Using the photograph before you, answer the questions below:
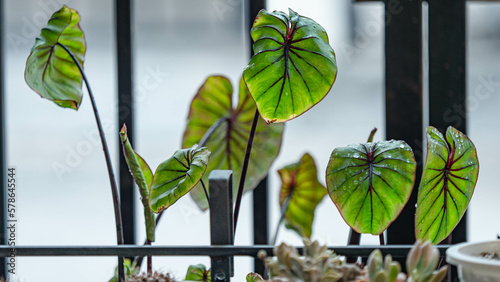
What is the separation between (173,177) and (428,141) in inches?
16.9

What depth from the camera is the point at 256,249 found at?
836 mm

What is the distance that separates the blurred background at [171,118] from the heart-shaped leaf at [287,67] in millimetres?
617

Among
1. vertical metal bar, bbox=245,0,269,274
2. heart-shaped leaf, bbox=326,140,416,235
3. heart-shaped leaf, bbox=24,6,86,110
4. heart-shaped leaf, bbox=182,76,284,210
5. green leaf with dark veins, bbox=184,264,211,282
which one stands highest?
heart-shaped leaf, bbox=24,6,86,110

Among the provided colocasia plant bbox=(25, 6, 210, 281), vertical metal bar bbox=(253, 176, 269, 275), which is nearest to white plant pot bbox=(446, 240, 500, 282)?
colocasia plant bbox=(25, 6, 210, 281)

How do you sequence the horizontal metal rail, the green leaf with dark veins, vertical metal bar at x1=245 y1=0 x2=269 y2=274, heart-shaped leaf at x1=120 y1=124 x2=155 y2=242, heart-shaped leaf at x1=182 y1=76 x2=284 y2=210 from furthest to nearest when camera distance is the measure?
vertical metal bar at x1=245 y1=0 x2=269 y2=274 → heart-shaped leaf at x1=182 y1=76 x2=284 y2=210 → the green leaf with dark veins → heart-shaped leaf at x1=120 y1=124 x2=155 y2=242 → the horizontal metal rail

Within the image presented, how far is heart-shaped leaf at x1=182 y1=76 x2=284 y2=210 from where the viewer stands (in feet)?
4.88

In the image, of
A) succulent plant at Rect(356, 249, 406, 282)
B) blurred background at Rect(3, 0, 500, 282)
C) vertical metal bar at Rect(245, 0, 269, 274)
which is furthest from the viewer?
blurred background at Rect(3, 0, 500, 282)

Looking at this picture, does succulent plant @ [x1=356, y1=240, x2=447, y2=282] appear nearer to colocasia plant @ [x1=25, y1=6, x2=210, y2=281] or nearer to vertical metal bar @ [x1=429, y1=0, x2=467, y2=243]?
colocasia plant @ [x1=25, y1=6, x2=210, y2=281]

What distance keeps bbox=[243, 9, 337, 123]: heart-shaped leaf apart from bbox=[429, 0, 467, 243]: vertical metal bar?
61cm

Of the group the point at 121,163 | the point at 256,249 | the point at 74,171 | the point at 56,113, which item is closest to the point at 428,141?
the point at 256,249

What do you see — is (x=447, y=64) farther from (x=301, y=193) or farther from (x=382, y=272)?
(x=382, y=272)

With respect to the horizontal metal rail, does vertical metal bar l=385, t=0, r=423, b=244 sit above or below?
above

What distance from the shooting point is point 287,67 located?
1.00 metres

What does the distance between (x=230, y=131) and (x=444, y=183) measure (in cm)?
65
